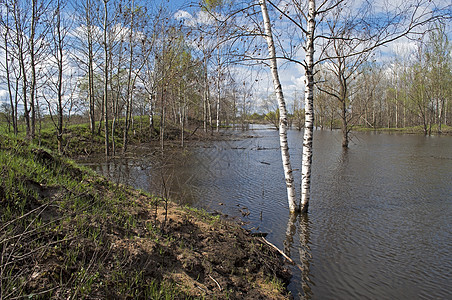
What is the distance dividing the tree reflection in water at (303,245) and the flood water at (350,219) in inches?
0.6

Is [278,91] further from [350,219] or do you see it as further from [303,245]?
[350,219]

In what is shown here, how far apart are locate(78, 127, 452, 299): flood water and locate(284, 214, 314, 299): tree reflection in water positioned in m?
0.02

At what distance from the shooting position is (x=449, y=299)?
3725mm

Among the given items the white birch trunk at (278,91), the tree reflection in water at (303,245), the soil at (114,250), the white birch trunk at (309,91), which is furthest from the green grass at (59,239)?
the white birch trunk at (309,91)

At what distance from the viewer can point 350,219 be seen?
6531 millimetres

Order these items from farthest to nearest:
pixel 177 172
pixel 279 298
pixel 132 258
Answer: pixel 177 172, pixel 279 298, pixel 132 258

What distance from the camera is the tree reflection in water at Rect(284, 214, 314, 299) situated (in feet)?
12.8

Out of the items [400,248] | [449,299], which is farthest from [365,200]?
[449,299]

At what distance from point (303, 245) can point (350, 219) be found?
1.99 meters

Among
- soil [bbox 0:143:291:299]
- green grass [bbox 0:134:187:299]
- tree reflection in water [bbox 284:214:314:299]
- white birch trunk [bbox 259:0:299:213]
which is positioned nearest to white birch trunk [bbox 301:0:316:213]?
white birch trunk [bbox 259:0:299:213]

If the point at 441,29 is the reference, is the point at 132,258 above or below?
below

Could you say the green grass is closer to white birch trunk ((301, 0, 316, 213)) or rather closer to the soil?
the soil

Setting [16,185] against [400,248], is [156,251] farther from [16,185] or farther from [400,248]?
[400,248]

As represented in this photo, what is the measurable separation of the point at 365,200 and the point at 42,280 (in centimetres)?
796
